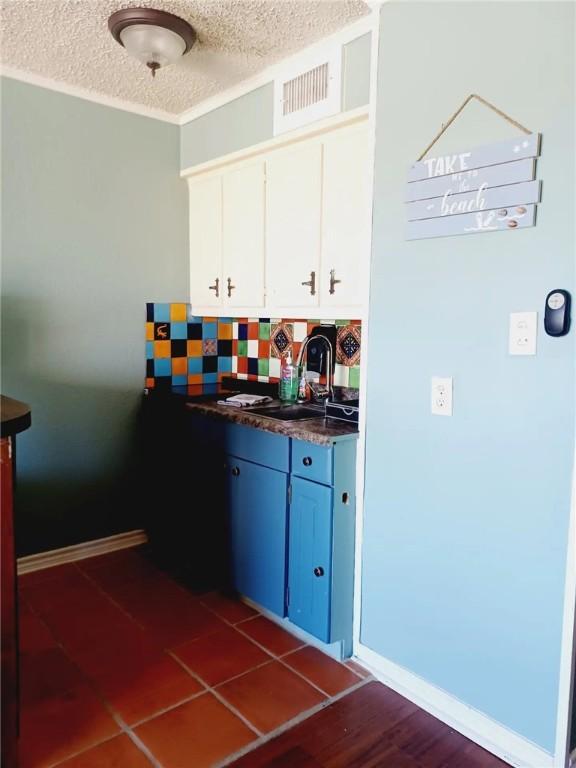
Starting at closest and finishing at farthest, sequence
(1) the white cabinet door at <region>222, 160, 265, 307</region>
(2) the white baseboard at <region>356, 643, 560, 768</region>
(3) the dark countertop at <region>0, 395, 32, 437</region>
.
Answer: (3) the dark countertop at <region>0, 395, 32, 437</region>
(2) the white baseboard at <region>356, 643, 560, 768</region>
(1) the white cabinet door at <region>222, 160, 265, 307</region>

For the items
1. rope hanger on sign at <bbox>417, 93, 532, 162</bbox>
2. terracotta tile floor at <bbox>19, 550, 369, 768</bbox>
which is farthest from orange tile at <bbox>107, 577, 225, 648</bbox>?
rope hanger on sign at <bbox>417, 93, 532, 162</bbox>

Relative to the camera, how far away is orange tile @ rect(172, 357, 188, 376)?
3209 millimetres

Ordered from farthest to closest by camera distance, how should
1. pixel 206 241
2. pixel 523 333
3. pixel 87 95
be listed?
pixel 206 241
pixel 87 95
pixel 523 333

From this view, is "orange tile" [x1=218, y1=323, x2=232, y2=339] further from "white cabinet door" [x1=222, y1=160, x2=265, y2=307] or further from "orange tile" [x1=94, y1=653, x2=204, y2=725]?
"orange tile" [x1=94, y1=653, x2=204, y2=725]

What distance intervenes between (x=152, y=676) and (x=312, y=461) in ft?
3.14

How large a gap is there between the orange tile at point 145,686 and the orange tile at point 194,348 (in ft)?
5.41

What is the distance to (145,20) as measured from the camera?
198 centimetres

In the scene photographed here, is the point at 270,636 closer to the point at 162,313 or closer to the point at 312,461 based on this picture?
the point at 312,461

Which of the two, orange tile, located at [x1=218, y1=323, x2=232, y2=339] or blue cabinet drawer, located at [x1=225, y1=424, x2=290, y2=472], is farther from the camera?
orange tile, located at [x1=218, y1=323, x2=232, y2=339]

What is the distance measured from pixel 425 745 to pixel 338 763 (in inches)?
10.9

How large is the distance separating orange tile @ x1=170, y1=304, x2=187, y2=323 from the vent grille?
120 cm

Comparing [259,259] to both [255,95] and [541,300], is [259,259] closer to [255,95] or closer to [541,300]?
[255,95]

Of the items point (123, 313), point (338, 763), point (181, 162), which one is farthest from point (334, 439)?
point (181, 162)

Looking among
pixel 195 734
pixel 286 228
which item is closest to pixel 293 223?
pixel 286 228
